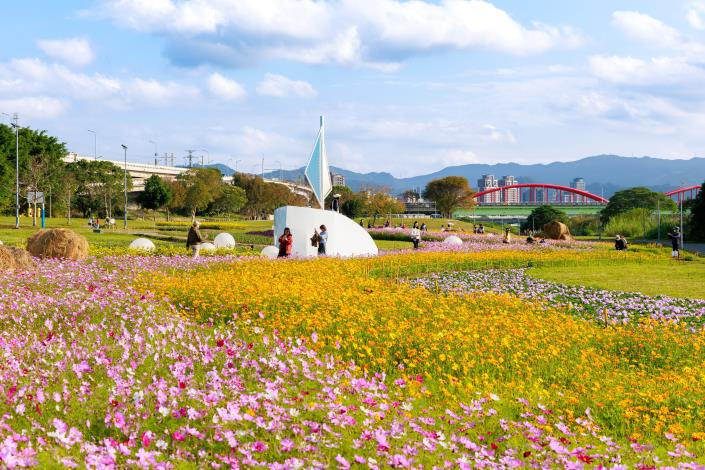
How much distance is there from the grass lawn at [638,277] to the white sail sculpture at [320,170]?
394 inches

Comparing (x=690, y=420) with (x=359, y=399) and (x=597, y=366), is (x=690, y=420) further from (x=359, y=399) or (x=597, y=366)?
(x=359, y=399)

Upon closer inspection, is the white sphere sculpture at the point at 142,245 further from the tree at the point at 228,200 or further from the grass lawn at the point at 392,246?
the tree at the point at 228,200

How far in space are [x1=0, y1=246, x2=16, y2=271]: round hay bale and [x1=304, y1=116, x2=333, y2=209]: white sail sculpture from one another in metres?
14.2

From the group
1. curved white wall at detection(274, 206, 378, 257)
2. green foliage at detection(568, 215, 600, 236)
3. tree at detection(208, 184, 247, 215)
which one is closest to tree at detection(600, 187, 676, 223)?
green foliage at detection(568, 215, 600, 236)

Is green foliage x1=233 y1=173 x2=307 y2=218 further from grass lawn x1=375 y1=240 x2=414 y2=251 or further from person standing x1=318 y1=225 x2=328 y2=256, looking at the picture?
person standing x1=318 y1=225 x2=328 y2=256

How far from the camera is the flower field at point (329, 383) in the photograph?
16.5 feet

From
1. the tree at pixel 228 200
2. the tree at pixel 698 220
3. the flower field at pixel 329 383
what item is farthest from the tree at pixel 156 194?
the flower field at pixel 329 383

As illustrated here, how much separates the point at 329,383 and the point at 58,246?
1801cm

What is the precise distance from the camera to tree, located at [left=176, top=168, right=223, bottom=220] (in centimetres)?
8194

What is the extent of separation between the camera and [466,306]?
1339 cm

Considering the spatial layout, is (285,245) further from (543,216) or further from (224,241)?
(543,216)

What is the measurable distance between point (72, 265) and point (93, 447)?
1516 centimetres

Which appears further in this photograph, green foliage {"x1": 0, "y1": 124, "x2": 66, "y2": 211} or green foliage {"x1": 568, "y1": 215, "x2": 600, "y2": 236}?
green foliage {"x1": 568, "y1": 215, "x2": 600, "y2": 236}

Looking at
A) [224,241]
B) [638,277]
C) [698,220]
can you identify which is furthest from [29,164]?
[698,220]
